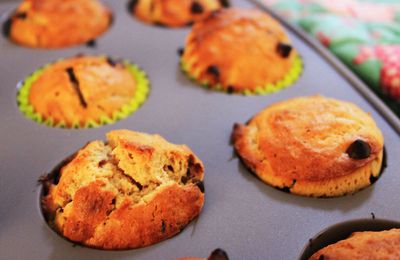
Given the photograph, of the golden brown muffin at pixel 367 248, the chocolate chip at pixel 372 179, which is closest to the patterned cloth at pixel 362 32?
the chocolate chip at pixel 372 179

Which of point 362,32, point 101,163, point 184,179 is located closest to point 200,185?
point 184,179

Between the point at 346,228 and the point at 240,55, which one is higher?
the point at 240,55

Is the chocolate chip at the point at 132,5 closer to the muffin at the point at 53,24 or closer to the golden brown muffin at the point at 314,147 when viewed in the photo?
the muffin at the point at 53,24

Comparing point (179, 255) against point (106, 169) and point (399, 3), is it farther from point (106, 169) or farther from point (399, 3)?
point (399, 3)

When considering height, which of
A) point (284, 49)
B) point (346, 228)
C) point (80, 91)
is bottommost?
point (346, 228)

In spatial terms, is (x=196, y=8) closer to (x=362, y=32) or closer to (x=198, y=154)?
(x=362, y=32)

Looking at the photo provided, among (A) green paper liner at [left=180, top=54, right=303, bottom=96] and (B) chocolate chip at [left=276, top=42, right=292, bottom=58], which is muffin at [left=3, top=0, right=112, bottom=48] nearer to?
(A) green paper liner at [left=180, top=54, right=303, bottom=96]

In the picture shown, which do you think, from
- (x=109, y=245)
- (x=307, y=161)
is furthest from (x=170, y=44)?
(x=109, y=245)
